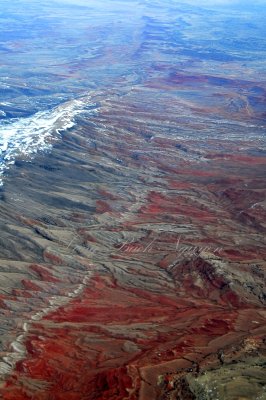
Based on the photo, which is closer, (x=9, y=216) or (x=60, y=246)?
(x=60, y=246)

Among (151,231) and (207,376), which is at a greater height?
(207,376)

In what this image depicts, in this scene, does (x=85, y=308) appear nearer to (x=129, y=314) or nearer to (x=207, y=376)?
(x=129, y=314)

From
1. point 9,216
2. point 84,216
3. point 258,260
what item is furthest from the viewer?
point 84,216

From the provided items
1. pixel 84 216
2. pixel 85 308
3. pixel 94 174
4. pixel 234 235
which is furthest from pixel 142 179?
pixel 85 308

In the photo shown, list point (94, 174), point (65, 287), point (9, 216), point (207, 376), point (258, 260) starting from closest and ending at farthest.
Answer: point (207, 376), point (65, 287), point (258, 260), point (9, 216), point (94, 174)

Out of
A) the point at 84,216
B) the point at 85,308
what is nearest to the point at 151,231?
the point at 84,216

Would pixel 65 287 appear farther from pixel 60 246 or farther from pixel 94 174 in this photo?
pixel 94 174
